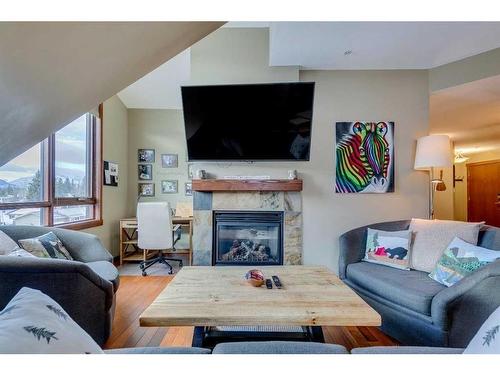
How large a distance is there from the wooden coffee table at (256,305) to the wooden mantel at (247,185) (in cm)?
120

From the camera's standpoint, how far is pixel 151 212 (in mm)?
3564

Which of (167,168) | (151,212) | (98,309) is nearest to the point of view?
(98,309)

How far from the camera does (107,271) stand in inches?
82.9

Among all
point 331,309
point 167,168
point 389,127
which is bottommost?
point 331,309

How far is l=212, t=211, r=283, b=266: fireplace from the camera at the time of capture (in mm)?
3127

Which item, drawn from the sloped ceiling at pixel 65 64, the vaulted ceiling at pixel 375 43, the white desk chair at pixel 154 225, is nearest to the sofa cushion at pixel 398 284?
the vaulted ceiling at pixel 375 43

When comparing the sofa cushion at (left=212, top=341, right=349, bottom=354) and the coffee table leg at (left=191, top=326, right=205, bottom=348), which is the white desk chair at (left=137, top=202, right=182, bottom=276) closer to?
the coffee table leg at (left=191, top=326, right=205, bottom=348)

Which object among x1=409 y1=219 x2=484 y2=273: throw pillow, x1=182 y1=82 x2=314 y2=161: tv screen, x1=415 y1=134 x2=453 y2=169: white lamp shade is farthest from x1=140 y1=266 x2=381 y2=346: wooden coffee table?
x1=415 y1=134 x2=453 y2=169: white lamp shade

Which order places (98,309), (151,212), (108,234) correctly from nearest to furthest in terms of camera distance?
1. (98,309)
2. (151,212)
3. (108,234)

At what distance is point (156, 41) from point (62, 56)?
46cm

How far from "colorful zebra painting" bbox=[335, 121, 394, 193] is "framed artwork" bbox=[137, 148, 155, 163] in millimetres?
3069

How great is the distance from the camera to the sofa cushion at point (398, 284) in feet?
5.76
